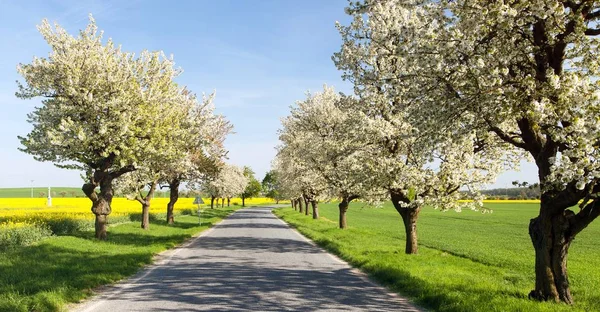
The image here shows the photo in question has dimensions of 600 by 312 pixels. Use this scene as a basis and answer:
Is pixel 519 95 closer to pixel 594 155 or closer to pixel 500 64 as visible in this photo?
pixel 500 64

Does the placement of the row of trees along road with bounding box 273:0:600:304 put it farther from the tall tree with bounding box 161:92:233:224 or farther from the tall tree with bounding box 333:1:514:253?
the tall tree with bounding box 161:92:233:224

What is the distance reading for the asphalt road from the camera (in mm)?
8461

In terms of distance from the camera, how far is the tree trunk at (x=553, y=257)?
8422 mm

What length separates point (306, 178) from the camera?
35.9m

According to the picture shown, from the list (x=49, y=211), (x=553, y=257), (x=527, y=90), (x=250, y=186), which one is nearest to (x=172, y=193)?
(x=49, y=211)

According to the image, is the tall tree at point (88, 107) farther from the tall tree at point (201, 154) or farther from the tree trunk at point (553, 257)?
the tree trunk at point (553, 257)

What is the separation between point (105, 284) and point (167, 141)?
11.1 metres

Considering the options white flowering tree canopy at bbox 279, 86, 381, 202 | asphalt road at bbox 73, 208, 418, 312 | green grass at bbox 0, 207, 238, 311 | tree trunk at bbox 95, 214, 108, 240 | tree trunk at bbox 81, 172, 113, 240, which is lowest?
asphalt road at bbox 73, 208, 418, 312

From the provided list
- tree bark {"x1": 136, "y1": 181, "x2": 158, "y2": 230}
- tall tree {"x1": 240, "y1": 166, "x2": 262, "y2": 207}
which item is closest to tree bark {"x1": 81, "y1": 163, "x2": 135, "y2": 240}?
tree bark {"x1": 136, "y1": 181, "x2": 158, "y2": 230}

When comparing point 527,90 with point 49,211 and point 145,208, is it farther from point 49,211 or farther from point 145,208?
point 49,211

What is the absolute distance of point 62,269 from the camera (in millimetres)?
12172

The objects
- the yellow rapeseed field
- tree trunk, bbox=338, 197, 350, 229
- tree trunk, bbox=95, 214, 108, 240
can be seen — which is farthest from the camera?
tree trunk, bbox=338, 197, 350, 229

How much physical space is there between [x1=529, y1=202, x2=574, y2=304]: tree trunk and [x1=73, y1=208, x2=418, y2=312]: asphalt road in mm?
2546

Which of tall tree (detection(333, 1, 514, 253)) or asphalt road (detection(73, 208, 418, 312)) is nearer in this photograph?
asphalt road (detection(73, 208, 418, 312))
